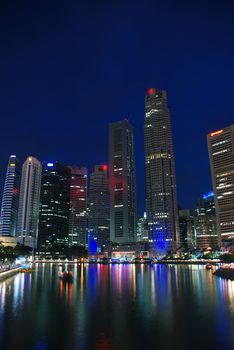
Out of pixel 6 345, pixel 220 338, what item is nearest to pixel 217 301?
pixel 220 338

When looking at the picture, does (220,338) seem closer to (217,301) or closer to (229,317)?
(229,317)

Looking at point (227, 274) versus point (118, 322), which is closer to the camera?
point (118, 322)

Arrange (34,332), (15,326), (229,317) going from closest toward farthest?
(34,332) → (15,326) → (229,317)

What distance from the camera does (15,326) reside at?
2986cm

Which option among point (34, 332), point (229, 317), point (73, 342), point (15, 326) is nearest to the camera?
point (73, 342)

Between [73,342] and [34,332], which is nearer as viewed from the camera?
[73,342]

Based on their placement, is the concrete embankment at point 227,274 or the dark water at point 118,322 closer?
the dark water at point 118,322

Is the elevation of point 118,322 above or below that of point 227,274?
below

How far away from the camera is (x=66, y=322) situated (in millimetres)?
31703

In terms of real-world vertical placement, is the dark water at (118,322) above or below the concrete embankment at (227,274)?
below

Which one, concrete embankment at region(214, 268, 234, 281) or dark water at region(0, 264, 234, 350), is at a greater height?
concrete embankment at region(214, 268, 234, 281)

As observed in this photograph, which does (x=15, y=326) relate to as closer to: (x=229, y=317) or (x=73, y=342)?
(x=73, y=342)

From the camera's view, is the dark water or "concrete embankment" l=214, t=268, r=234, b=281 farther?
"concrete embankment" l=214, t=268, r=234, b=281

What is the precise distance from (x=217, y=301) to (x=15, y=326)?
1052 inches
